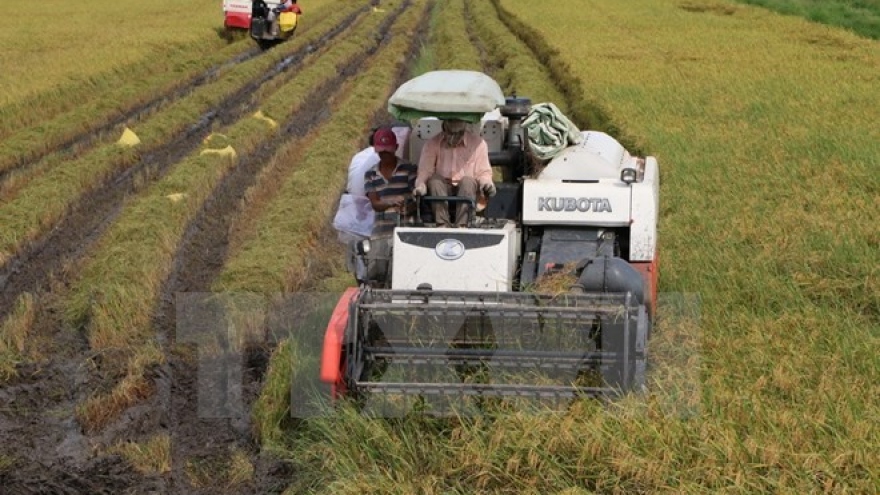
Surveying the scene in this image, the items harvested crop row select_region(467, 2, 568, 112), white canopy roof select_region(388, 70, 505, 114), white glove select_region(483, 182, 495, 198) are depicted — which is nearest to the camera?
white canopy roof select_region(388, 70, 505, 114)

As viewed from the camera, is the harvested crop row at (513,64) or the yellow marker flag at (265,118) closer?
the yellow marker flag at (265,118)

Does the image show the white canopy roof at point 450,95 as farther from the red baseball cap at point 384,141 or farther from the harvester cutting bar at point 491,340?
the harvester cutting bar at point 491,340

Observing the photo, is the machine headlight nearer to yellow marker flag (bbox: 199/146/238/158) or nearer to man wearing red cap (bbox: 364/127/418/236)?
man wearing red cap (bbox: 364/127/418/236)

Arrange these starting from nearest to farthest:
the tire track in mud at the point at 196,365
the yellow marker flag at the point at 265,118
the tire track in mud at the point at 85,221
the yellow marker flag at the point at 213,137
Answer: the tire track in mud at the point at 196,365
the tire track in mud at the point at 85,221
the yellow marker flag at the point at 213,137
the yellow marker flag at the point at 265,118

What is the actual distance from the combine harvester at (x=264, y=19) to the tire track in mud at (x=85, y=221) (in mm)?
9366

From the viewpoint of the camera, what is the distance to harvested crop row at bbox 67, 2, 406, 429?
6.28 m

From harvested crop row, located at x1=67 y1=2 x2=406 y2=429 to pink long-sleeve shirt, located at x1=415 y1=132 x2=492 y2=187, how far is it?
1774mm

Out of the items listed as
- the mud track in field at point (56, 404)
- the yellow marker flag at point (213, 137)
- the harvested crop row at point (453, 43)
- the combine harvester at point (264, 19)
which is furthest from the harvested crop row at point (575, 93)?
the combine harvester at point (264, 19)

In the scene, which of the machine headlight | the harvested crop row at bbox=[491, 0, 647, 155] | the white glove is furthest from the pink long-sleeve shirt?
the harvested crop row at bbox=[491, 0, 647, 155]

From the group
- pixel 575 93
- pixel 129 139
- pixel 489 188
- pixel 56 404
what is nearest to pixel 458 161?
pixel 489 188

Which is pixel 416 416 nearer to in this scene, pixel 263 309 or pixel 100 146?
pixel 263 309

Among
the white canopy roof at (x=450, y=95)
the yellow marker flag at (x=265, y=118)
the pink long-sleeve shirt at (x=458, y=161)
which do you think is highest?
the white canopy roof at (x=450, y=95)

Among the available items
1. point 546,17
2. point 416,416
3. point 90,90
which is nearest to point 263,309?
point 416,416

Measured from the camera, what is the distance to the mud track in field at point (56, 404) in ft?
16.3
